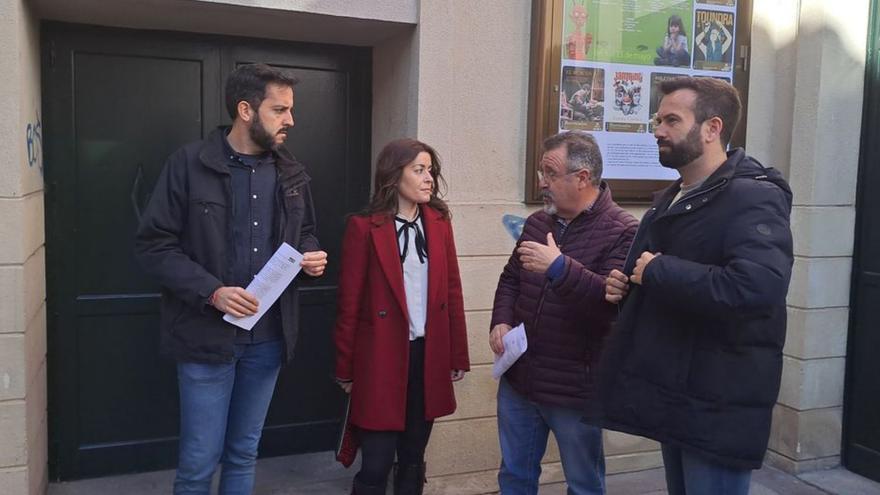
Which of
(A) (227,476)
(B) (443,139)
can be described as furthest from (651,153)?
(A) (227,476)

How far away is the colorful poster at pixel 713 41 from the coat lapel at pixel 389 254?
91.7 inches

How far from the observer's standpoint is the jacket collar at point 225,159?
3.10 m

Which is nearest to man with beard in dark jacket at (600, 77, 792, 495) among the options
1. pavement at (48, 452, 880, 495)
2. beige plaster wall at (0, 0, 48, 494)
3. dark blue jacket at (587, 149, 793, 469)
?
dark blue jacket at (587, 149, 793, 469)

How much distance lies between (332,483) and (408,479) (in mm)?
877

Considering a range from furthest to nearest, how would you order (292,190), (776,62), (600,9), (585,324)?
1. (776,62)
2. (600,9)
3. (292,190)
4. (585,324)

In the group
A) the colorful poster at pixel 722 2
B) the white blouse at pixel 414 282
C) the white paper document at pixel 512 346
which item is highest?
the colorful poster at pixel 722 2

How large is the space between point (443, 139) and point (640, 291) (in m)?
1.69

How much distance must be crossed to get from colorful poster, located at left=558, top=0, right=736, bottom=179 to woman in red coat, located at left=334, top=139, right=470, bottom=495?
126cm

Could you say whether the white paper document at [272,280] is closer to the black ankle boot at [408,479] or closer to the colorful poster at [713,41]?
the black ankle boot at [408,479]

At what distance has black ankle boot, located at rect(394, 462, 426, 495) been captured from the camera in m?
3.54

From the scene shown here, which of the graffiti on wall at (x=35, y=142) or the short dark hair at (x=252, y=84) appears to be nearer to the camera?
the short dark hair at (x=252, y=84)

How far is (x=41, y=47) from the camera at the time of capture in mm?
3838

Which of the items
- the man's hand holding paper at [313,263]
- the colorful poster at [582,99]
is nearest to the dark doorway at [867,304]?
Answer: the colorful poster at [582,99]

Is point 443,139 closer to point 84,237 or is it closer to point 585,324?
point 585,324
